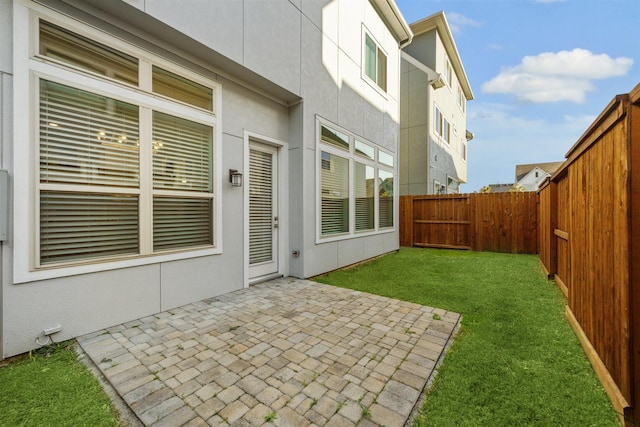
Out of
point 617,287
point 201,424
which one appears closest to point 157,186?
point 201,424

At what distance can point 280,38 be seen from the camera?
181 inches

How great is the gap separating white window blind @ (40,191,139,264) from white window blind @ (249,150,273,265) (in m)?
1.84

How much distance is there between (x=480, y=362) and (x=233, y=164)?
13.1 ft

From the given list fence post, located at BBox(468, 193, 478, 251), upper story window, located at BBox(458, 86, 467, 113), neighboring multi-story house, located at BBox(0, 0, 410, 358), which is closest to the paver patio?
neighboring multi-story house, located at BBox(0, 0, 410, 358)

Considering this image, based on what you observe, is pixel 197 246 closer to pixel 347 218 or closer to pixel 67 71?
pixel 67 71

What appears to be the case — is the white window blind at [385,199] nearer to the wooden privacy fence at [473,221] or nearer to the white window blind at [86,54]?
the wooden privacy fence at [473,221]

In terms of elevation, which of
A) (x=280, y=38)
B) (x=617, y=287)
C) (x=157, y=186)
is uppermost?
(x=280, y=38)

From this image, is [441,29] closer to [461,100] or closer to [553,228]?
[461,100]

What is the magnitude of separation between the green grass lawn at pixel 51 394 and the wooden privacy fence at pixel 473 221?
9.74 m

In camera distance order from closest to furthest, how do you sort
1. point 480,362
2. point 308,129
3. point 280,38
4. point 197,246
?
point 480,362 → point 197,246 → point 280,38 → point 308,129

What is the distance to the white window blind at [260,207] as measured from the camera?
4.77 m

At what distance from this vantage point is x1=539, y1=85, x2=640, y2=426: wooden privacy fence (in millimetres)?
1649

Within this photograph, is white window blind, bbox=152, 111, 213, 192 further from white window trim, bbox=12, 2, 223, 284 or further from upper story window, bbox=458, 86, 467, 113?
upper story window, bbox=458, 86, 467, 113

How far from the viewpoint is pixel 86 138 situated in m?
2.90
